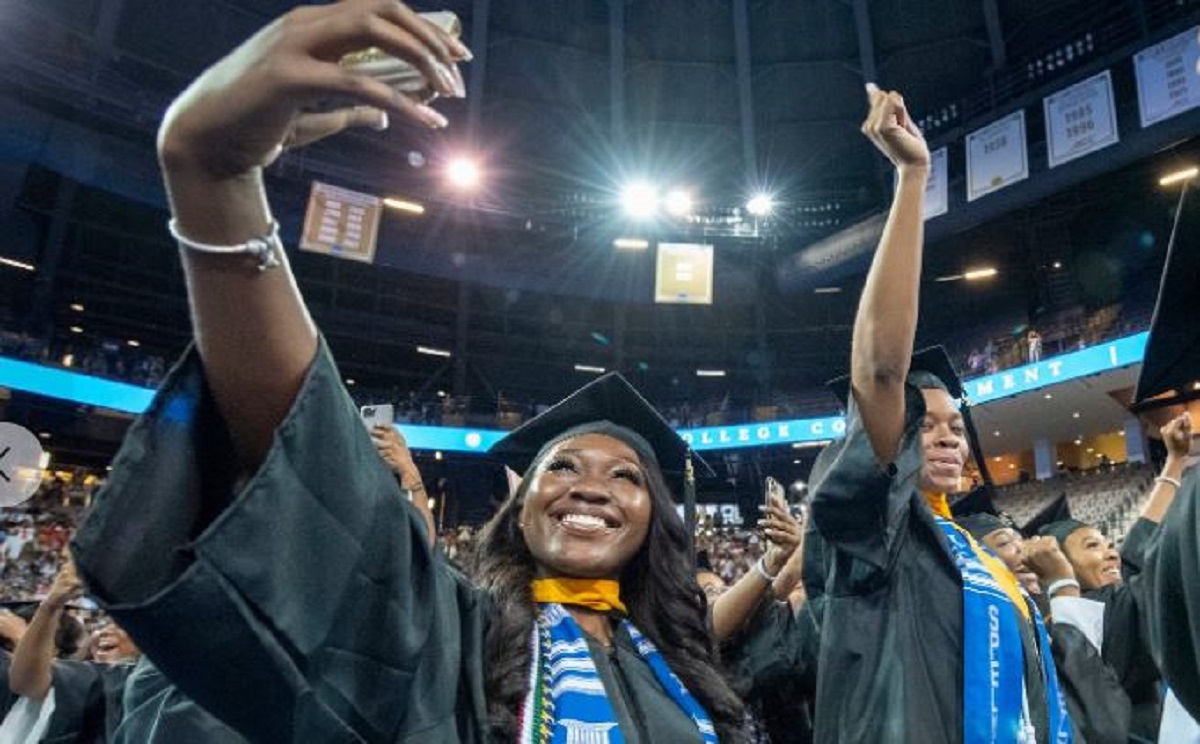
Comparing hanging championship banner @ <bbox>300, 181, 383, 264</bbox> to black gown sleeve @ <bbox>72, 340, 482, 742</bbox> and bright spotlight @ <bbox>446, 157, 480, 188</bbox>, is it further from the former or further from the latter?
black gown sleeve @ <bbox>72, 340, 482, 742</bbox>

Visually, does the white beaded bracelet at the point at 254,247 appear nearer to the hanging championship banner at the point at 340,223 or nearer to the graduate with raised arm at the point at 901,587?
the graduate with raised arm at the point at 901,587

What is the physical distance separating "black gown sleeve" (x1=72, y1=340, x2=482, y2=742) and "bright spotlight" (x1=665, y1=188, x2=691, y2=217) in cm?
2436

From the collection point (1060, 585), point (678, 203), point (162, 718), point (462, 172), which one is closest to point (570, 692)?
point (162, 718)

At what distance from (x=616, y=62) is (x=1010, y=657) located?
2272cm

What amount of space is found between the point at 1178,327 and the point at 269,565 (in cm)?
186

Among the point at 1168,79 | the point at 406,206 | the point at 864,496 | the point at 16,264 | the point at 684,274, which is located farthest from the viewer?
the point at 406,206

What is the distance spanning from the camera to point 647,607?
1.90 meters

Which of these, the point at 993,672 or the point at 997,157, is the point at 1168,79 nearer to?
the point at 997,157

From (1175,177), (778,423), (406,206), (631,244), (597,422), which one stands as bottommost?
(597,422)

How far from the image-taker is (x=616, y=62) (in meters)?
22.5

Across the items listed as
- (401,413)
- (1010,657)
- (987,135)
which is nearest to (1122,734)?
(1010,657)

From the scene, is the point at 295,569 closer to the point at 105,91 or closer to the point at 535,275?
the point at 105,91

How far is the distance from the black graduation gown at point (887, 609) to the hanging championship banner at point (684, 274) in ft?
55.6

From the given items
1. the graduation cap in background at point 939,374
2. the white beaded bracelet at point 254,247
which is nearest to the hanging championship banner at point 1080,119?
the graduation cap in background at point 939,374
